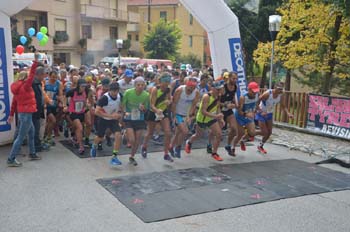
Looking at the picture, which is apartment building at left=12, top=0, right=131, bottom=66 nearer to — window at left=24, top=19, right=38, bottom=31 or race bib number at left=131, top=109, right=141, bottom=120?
window at left=24, top=19, right=38, bottom=31

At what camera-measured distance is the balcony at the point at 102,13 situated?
40.7 m

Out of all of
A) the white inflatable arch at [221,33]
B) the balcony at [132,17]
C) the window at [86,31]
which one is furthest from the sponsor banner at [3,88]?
the balcony at [132,17]

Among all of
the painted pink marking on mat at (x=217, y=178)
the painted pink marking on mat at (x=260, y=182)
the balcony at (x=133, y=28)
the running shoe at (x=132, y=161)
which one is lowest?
the painted pink marking on mat at (x=260, y=182)

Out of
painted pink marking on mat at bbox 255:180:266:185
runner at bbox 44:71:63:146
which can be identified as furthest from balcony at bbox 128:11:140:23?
painted pink marking on mat at bbox 255:180:266:185

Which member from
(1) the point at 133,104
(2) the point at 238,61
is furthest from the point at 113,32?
(1) the point at 133,104

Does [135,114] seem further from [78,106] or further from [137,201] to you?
[137,201]

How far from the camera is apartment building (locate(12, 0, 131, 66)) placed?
3625 cm

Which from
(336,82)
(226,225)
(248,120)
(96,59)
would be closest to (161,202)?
(226,225)

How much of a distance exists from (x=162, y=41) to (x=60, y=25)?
11.3 m

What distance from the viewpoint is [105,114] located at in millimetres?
7641

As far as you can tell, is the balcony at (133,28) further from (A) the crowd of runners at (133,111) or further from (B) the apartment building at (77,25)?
(A) the crowd of runners at (133,111)

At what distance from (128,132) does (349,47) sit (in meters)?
9.70

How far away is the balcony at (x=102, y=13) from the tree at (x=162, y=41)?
11.7 ft

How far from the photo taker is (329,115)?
11078 millimetres
